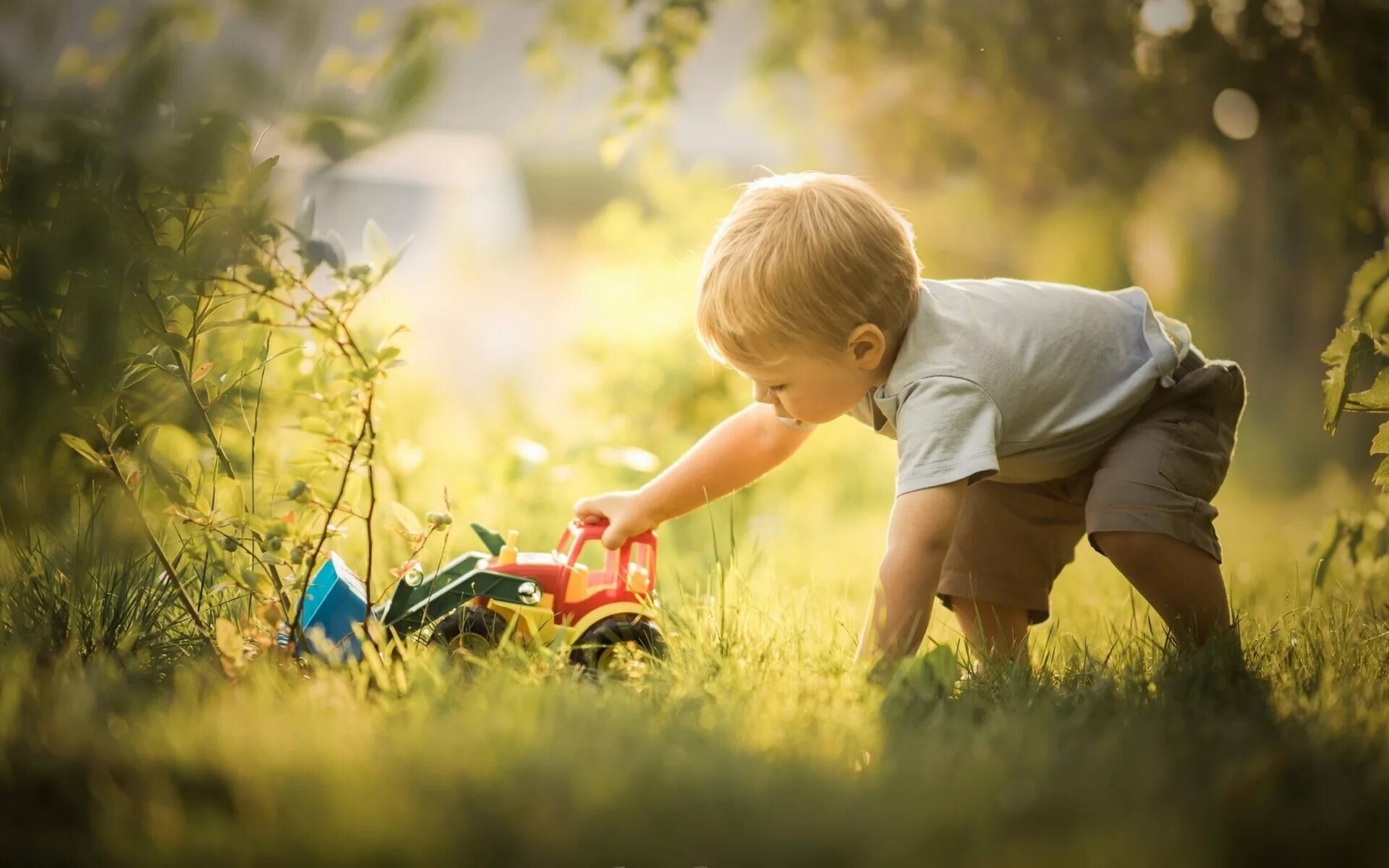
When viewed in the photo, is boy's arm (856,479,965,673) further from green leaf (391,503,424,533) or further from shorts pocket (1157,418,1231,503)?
green leaf (391,503,424,533)

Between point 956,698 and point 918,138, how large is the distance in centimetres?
476

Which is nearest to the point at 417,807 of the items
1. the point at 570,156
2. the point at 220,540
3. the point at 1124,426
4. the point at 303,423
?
the point at 303,423

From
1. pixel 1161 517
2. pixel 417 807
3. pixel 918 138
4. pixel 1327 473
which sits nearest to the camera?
pixel 417 807

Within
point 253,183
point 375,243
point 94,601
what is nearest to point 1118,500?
point 375,243

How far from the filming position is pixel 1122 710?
1.53m

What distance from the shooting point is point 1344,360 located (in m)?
1.76

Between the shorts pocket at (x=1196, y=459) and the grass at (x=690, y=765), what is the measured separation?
0.35m

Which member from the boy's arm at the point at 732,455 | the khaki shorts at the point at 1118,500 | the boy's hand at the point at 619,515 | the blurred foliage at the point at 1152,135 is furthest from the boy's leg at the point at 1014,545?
the blurred foliage at the point at 1152,135

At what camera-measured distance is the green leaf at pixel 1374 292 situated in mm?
1710

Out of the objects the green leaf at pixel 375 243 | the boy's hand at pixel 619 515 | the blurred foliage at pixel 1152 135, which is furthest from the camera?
the blurred foliage at pixel 1152 135

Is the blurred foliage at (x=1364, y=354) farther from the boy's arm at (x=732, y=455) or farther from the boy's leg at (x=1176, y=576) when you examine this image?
the boy's arm at (x=732, y=455)

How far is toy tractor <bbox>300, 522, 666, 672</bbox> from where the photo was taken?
5.69 ft

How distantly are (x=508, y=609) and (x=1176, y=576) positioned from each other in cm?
114

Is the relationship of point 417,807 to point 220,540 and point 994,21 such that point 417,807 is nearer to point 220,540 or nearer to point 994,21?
point 220,540
